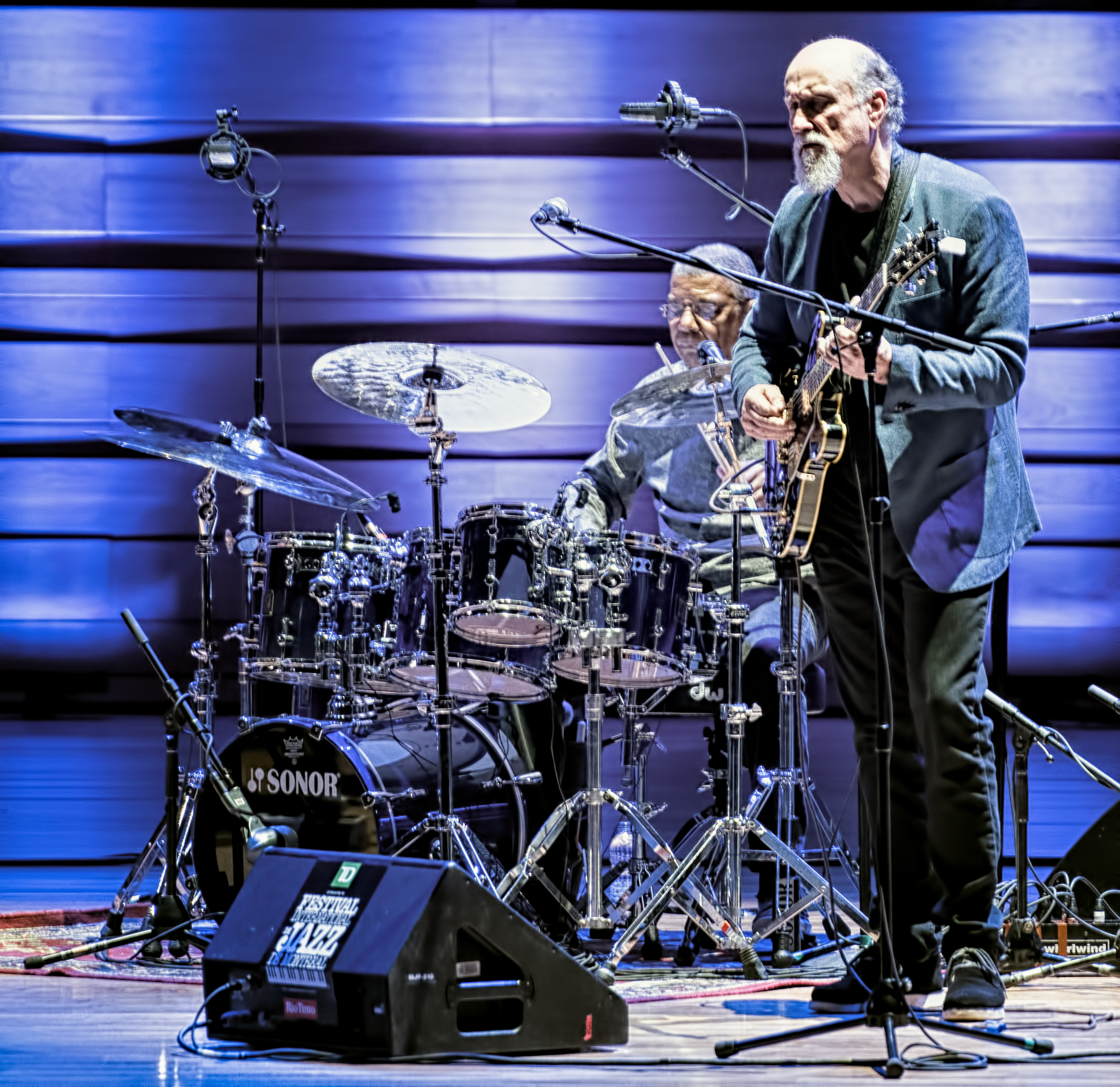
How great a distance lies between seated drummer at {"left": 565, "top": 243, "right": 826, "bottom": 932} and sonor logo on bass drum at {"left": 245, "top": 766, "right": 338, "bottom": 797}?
100 centimetres

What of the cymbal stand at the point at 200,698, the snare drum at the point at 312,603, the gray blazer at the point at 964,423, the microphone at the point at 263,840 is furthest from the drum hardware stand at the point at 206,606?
the gray blazer at the point at 964,423

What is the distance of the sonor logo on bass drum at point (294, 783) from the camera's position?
366 cm

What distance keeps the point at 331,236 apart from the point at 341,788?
100 inches

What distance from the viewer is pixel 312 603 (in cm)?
394

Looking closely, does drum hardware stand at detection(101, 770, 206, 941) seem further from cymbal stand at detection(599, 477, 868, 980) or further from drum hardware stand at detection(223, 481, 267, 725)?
cymbal stand at detection(599, 477, 868, 980)

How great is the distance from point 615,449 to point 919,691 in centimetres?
188

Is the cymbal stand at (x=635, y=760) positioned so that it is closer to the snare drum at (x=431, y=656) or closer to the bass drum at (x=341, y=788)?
the snare drum at (x=431, y=656)

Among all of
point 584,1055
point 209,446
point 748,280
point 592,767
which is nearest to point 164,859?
point 209,446

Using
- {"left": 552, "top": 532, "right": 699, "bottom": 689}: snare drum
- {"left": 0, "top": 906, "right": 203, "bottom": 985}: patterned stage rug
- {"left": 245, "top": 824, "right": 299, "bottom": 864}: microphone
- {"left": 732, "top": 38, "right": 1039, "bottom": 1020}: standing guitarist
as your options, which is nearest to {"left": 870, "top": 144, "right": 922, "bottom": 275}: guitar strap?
{"left": 732, "top": 38, "right": 1039, "bottom": 1020}: standing guitarist

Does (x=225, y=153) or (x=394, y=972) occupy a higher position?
(x=225, y=153)

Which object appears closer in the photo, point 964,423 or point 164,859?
point 964,423

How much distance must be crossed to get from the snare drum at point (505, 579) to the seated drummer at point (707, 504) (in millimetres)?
440

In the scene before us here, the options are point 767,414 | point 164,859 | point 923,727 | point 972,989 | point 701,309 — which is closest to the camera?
point 972,989

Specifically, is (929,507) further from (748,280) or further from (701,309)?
(701,309)
